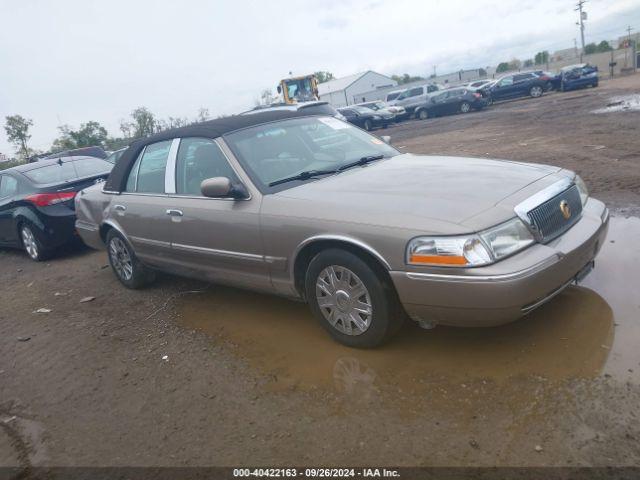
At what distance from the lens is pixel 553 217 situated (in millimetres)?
3471

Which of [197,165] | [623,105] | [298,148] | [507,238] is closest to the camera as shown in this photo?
[507,238]

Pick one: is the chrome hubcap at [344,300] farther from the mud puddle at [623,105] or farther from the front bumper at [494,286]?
the mud puddle at [623,105]

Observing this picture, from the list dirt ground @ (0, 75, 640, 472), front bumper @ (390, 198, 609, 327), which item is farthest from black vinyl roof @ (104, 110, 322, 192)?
front bumper @ (390, 198, 609, 327)

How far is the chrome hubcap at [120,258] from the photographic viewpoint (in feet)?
19.3

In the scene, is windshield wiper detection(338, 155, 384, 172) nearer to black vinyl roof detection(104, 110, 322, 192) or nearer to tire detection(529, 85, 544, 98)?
black vinyl roof detection(104, 110, 322, 192)

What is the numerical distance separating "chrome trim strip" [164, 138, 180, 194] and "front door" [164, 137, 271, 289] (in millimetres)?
44

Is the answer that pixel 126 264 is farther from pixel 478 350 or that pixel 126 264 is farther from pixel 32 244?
pixel 478 350

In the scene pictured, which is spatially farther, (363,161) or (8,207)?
(8,207)

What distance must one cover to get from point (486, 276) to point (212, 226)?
88.8 inches

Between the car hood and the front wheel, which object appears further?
the front wheel

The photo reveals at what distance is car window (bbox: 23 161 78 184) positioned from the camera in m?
7.98

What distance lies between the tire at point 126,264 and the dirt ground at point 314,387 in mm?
448

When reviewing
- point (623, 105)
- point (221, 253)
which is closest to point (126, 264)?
point (221, 253)

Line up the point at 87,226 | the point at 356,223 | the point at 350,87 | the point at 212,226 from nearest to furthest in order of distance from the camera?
the point at 356,223 → the point at 212,226 → the point at 87,226 → the point at 350,87
